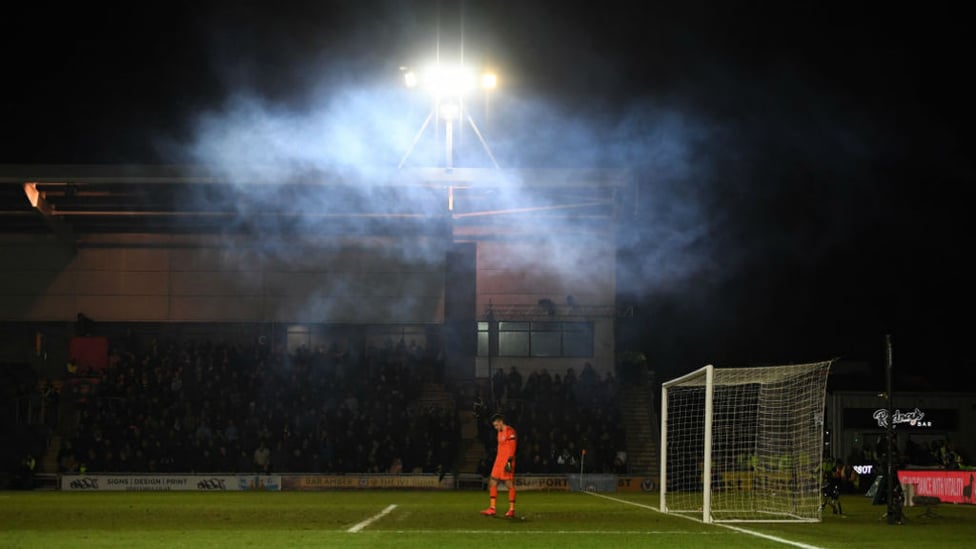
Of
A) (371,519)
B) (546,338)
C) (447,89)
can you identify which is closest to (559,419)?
(546,338)

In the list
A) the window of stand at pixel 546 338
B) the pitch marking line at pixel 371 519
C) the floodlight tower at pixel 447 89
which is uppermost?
the floodlight tower at pixel 447 89

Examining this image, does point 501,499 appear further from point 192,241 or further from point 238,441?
point 192,241

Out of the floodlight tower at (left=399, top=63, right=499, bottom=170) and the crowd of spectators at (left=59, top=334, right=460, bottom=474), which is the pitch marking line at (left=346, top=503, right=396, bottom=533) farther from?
the floodlight tower at (left=399, top=63, right=499, bottom=170)

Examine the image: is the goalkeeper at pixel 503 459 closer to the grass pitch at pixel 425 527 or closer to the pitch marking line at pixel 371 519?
the grass pitch at pixel 425 527

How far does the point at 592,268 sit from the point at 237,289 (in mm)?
11924

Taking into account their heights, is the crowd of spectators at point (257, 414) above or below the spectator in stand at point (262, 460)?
above

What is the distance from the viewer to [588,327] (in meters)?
33.8

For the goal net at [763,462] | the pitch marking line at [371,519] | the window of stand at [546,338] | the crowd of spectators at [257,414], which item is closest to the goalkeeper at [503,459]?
the pitch marking line at [371,519]

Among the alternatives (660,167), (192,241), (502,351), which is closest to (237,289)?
(192,241)

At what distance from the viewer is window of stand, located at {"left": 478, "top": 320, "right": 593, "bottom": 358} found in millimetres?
33875

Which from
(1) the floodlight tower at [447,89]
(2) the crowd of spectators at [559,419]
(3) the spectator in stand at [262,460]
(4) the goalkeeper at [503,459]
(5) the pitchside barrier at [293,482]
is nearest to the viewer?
(4) the goalkeeper at [503,459]

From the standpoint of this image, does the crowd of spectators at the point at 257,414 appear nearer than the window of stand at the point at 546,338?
Yes

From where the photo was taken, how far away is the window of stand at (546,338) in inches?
1334

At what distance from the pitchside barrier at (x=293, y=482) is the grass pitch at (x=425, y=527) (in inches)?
305
